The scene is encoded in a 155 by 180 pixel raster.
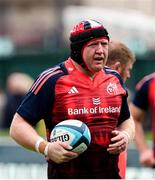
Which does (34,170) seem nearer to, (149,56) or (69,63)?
(69,63)

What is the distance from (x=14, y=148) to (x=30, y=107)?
5476 millimetres

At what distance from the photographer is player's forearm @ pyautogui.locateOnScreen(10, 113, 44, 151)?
711 centimetres

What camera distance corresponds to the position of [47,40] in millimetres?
28953

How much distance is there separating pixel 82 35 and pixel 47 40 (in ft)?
71.3

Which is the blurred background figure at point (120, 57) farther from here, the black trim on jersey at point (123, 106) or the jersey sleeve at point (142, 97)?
the jersey sleeve at point (142, 97)

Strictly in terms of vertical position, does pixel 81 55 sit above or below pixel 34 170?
above

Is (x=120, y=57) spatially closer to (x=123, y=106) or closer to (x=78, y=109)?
(x=123, y=106)

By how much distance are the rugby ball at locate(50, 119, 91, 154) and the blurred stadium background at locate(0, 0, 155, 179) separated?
177 inches

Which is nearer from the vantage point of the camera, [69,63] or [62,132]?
[62,132]

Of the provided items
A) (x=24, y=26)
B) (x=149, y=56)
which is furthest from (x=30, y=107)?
(x=24, y=26)

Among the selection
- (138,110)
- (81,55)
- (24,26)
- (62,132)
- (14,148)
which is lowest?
(24,26)

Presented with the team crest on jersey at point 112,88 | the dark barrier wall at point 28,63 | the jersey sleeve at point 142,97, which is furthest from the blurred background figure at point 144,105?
the dark barrier wall at point 28,63

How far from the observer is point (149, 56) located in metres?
23.5

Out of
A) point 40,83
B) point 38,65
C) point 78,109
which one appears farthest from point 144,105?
point 38,65
